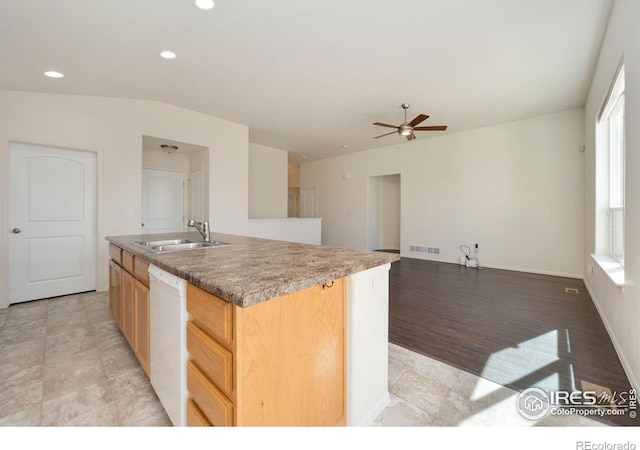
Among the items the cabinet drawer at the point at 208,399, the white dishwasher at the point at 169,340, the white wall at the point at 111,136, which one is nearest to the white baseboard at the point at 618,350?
the cabinet drawer at the point at 208,399

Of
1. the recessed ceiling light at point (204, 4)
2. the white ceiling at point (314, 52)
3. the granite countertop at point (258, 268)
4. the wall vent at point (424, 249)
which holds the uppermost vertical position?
the white ceiling at point (314, 52)

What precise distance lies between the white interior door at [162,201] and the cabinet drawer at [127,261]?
3238 mm

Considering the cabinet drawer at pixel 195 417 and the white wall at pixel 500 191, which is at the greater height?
the white wall at pixel 500 191

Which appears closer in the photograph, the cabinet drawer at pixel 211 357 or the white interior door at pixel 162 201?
the cabinet drawer at pixel 211 357

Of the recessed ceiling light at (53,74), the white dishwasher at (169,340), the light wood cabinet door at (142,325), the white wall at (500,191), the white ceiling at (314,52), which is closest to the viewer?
the white dishwasher at (169,340)

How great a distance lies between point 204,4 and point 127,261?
6.72 ft

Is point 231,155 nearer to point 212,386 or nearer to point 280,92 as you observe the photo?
point 280,92

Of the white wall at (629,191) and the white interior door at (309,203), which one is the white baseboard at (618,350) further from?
the white interior door at (309,203)

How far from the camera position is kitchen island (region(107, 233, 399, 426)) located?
1.01 meters

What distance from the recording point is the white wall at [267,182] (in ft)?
23.1

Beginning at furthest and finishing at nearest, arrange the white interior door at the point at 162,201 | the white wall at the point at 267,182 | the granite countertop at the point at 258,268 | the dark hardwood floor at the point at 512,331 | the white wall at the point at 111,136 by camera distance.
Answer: the white wall at the point at 267,182 < the white interior door at the point at 162,201 < the white wall at the point at 111,136 < the dark hardwood floor at the point at 512,331 < the granite countertop at the point at 258,268

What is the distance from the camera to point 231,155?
17.3 feet

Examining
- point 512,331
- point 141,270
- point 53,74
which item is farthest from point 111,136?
point 512,331

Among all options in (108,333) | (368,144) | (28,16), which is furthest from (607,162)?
(28,16)
